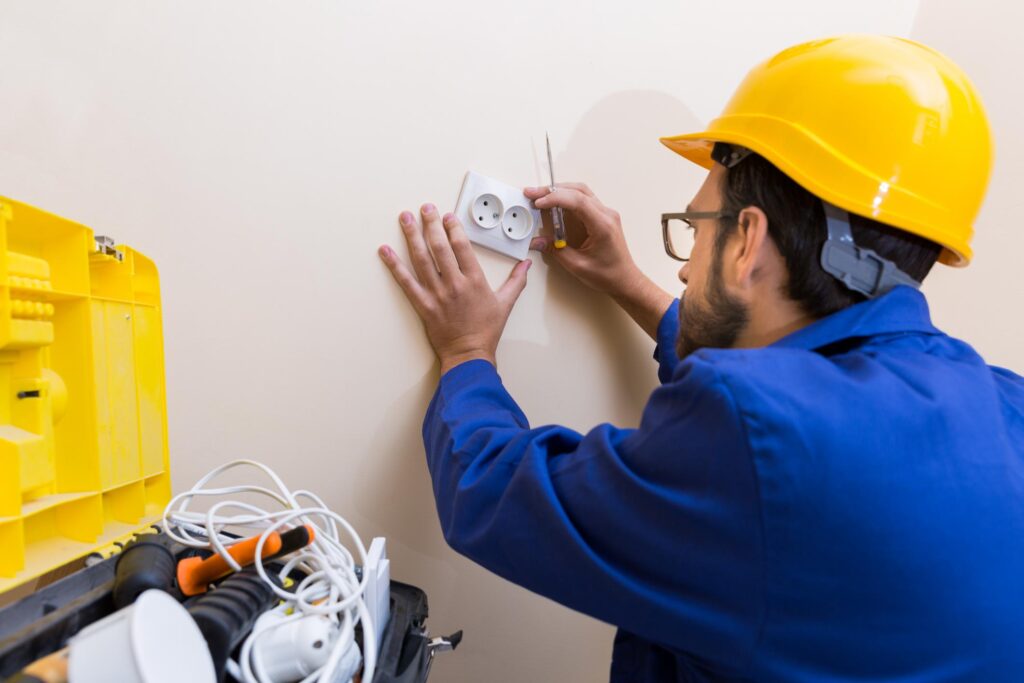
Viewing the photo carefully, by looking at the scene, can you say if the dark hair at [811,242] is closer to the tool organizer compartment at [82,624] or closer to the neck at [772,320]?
the neck at [772,320]

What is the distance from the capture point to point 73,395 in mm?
560

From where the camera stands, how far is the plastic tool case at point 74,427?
48 centimetres

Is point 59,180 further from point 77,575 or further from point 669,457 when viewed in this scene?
point 669,457

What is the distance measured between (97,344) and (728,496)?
1.94ft

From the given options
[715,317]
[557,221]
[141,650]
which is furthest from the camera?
[557,221]

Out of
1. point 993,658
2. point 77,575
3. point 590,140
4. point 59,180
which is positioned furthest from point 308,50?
point 993,658

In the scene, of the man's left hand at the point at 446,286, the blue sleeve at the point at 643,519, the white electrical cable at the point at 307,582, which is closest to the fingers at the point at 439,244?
the man's left hand at the point at 446,286

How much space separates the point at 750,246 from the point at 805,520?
332 millimetres

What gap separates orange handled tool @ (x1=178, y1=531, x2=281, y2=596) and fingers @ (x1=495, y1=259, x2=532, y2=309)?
50cm

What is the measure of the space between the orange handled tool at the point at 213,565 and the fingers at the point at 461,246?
48 cm

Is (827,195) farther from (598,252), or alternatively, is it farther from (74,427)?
(74,427)

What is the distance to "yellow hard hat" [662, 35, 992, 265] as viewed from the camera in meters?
0.65

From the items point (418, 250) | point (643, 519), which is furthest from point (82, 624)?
point (418, 250)

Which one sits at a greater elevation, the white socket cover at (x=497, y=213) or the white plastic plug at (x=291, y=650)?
the white socket cover at (x=497, y=213)
